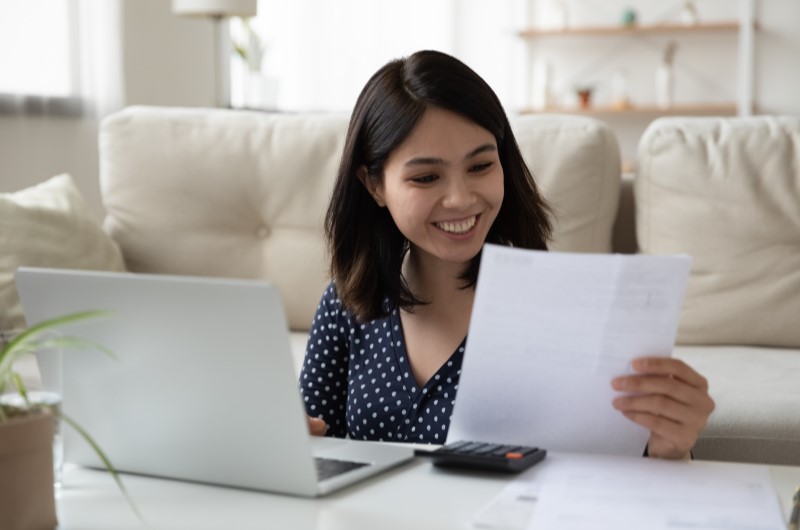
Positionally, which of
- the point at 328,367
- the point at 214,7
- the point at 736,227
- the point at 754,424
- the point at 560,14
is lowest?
the point at 754,424

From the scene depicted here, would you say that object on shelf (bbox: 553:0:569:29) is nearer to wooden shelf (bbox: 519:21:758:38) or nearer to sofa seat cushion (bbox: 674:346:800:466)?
wooden shelf (bbox: 519:21:758:38)

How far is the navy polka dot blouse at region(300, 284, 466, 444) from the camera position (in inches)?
52.9

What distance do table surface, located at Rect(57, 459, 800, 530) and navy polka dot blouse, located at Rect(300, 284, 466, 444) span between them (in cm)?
38

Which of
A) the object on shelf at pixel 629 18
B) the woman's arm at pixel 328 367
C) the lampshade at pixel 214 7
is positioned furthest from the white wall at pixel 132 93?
the object on shelf at pixel 629 18

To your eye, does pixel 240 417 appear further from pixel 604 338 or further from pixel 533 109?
pixel 533 109

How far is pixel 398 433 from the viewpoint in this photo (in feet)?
4.47

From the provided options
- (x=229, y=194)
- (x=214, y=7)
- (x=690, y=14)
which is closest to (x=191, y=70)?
(x=214, y=7)

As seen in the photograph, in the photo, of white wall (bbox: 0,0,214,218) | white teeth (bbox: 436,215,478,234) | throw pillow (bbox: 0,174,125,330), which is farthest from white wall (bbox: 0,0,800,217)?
white teeth (bbox: 436,215,478,234)

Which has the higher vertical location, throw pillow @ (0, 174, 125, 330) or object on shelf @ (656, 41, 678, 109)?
object on shelf @ (656, 41, 678, 109)

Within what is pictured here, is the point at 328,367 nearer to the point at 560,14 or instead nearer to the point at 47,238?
the point at 47,238

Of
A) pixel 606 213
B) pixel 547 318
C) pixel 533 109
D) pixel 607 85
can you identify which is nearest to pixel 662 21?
pixel 607 85

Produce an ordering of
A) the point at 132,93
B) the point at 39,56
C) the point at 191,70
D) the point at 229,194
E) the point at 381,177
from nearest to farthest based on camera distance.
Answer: the point at 381,177 → the point at 229,194 → the point at 39,56 → the point at 132,93 → the point at 191,70

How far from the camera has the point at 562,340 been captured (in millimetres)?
904

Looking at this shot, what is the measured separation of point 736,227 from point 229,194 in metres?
1.09
